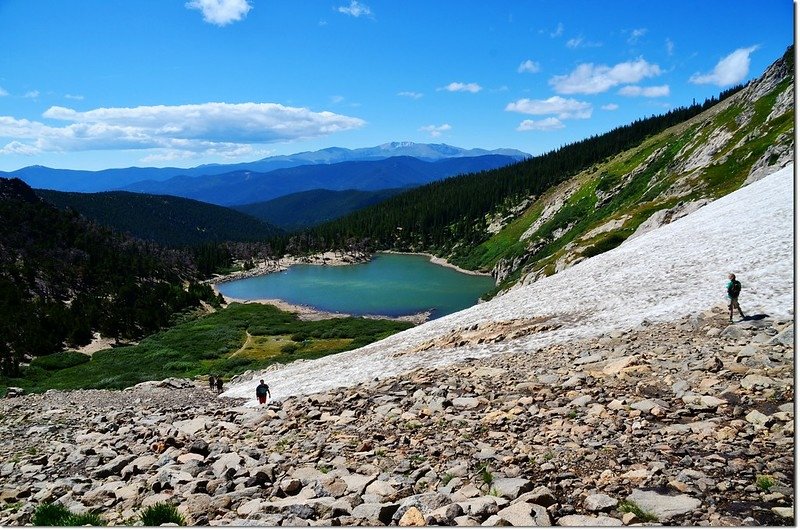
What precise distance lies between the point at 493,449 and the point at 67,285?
11877 cm

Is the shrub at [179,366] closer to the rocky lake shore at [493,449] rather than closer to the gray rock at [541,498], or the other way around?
the rocky lake shore at [493,449]

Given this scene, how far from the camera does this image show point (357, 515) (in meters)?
8.19

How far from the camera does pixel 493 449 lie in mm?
10609

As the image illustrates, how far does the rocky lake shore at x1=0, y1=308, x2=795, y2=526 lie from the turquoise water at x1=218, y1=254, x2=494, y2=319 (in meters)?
83.9

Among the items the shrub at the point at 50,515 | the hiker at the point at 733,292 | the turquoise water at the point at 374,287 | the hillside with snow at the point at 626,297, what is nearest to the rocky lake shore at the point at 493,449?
the shrub at the point at 50,515

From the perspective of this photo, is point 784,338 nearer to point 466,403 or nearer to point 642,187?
point 466,403

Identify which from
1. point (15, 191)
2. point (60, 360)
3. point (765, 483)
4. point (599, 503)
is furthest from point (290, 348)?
point (15, 191)

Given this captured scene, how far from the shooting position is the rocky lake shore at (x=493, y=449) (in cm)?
789

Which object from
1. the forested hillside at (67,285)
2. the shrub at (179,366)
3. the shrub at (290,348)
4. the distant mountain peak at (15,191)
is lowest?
the shrub at (290,348)

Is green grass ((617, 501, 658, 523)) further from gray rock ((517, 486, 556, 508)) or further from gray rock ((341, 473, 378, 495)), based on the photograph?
gray rock ((341, 473, 378, 495))

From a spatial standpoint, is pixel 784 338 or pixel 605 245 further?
pixel 605 245

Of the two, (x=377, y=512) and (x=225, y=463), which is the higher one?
(x=377, y=512)

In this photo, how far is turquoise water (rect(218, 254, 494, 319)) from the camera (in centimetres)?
11325

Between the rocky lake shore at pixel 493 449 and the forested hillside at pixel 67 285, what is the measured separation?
5724 cm
